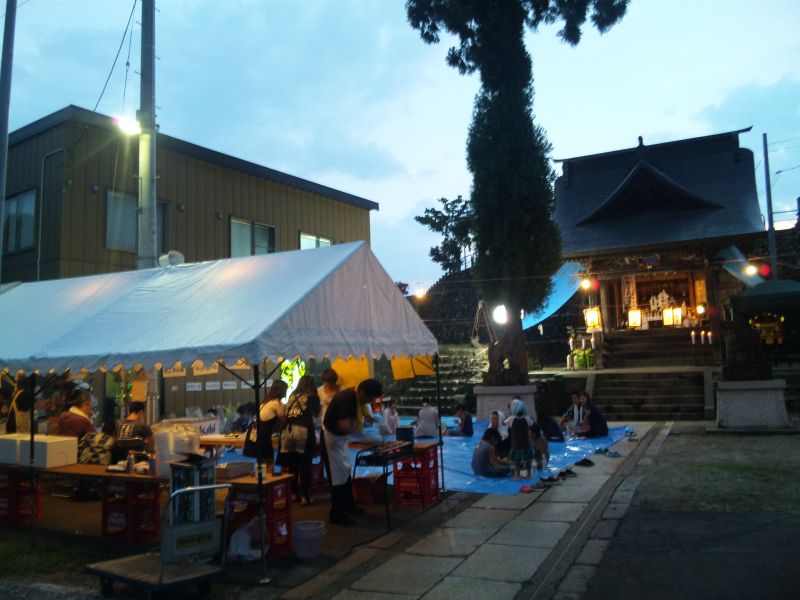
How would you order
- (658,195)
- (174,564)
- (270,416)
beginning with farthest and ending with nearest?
(658,195), (270,416), (174,564)

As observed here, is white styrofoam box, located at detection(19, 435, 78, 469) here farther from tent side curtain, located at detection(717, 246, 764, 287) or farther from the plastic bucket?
tent side curtain, located at detection(717, 246, 764, 287)

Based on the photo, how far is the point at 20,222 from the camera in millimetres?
14406

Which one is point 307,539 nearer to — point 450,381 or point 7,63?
point 7,63

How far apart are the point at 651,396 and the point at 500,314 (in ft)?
16.2

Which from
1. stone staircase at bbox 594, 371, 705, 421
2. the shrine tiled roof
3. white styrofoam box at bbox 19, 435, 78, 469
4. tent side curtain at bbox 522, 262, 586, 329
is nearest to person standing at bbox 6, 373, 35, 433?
white styrofoam box at bbox 19, 435, 78, 469

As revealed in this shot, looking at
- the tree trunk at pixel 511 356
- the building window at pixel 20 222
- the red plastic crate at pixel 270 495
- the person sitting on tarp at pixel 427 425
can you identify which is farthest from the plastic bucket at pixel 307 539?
the tree trunk at pixel 511 356

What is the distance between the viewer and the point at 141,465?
22.6 feet

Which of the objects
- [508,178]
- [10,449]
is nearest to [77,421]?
[10,449]

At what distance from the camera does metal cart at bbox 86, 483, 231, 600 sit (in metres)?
4.84

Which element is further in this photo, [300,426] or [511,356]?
[511,356]

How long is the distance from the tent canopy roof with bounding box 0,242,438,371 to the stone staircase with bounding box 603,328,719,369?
1561 centimetres

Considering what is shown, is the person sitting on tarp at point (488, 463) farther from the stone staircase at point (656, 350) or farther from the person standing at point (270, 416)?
the stone staircase at point (656, 350)

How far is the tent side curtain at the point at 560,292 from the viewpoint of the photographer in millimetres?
19952

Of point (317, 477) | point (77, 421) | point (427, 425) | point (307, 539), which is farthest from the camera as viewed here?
point (427, 425)
